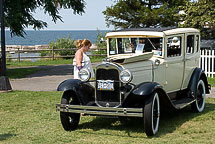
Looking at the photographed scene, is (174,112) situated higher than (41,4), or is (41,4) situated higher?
(41,4)

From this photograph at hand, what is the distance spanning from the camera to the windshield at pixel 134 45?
329 inches

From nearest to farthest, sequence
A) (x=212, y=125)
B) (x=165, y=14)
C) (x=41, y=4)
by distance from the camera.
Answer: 1. (x=212, y=125)
2. (x=41, y=4)
3. (x=165, y=14)

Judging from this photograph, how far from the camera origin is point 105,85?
7359 millimetres

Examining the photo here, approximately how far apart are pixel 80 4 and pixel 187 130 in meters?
15.0

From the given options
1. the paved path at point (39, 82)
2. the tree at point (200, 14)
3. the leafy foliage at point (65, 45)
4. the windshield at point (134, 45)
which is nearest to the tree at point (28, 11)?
the paved path at point (39, 82)

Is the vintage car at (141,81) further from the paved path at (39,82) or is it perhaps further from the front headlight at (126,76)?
the paved path at (39,82)

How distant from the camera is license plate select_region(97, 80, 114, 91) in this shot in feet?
23.9

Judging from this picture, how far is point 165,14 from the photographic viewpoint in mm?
27859

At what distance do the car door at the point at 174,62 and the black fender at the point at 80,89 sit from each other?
1.80 m

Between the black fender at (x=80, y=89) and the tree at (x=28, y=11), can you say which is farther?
the tree at (x=28, y=11)

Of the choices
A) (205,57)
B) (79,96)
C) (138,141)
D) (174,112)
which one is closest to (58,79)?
(205,57)

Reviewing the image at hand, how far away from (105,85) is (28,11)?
13806 millimetres

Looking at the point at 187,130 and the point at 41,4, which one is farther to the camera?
the point at 41,4

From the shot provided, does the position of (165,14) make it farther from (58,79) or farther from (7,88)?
(7,88)
